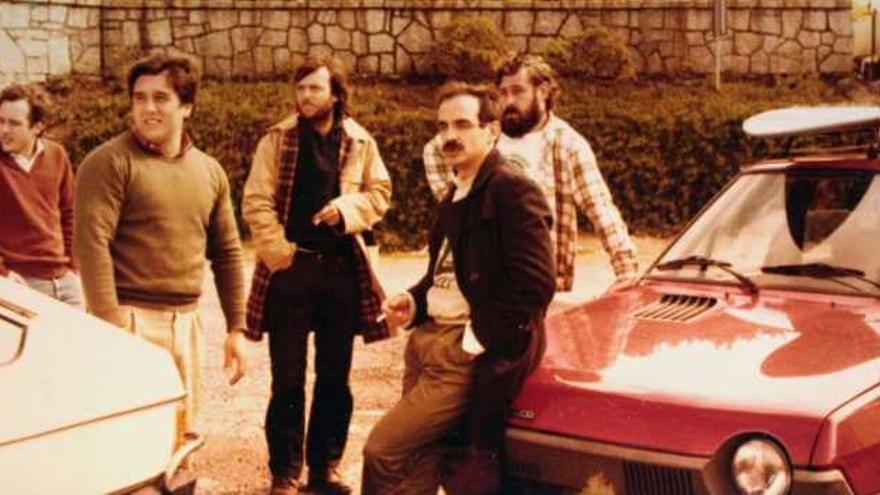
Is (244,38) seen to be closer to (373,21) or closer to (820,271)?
(373,21)

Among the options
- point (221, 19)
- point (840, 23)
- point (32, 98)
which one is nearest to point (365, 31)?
point (221, 19)

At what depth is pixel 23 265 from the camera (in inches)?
252

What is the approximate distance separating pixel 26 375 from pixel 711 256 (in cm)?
291

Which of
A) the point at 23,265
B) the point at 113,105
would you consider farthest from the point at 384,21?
the point at 23,265

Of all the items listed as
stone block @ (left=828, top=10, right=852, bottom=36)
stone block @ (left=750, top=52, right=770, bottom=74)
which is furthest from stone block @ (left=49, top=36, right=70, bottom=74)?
stone block @ (left=828, top=10, right=852, bottom=36)

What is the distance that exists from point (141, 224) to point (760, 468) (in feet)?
7.53

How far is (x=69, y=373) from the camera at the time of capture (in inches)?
119

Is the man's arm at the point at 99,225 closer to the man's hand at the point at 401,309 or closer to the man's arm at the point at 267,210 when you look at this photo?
the man's hand at the point at 401,309

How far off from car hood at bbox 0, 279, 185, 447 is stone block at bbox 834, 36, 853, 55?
21084mm

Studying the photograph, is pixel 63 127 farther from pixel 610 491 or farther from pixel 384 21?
pixel 610 491

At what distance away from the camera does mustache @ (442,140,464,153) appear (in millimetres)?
4466

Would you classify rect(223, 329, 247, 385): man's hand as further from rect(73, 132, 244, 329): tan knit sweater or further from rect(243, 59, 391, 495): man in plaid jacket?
rect(243, 59, 391, 495): man in plaid jacket

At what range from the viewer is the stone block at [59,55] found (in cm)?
2048

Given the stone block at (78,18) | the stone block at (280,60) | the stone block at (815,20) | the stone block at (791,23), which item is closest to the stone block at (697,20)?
the stone block at (791,23)
